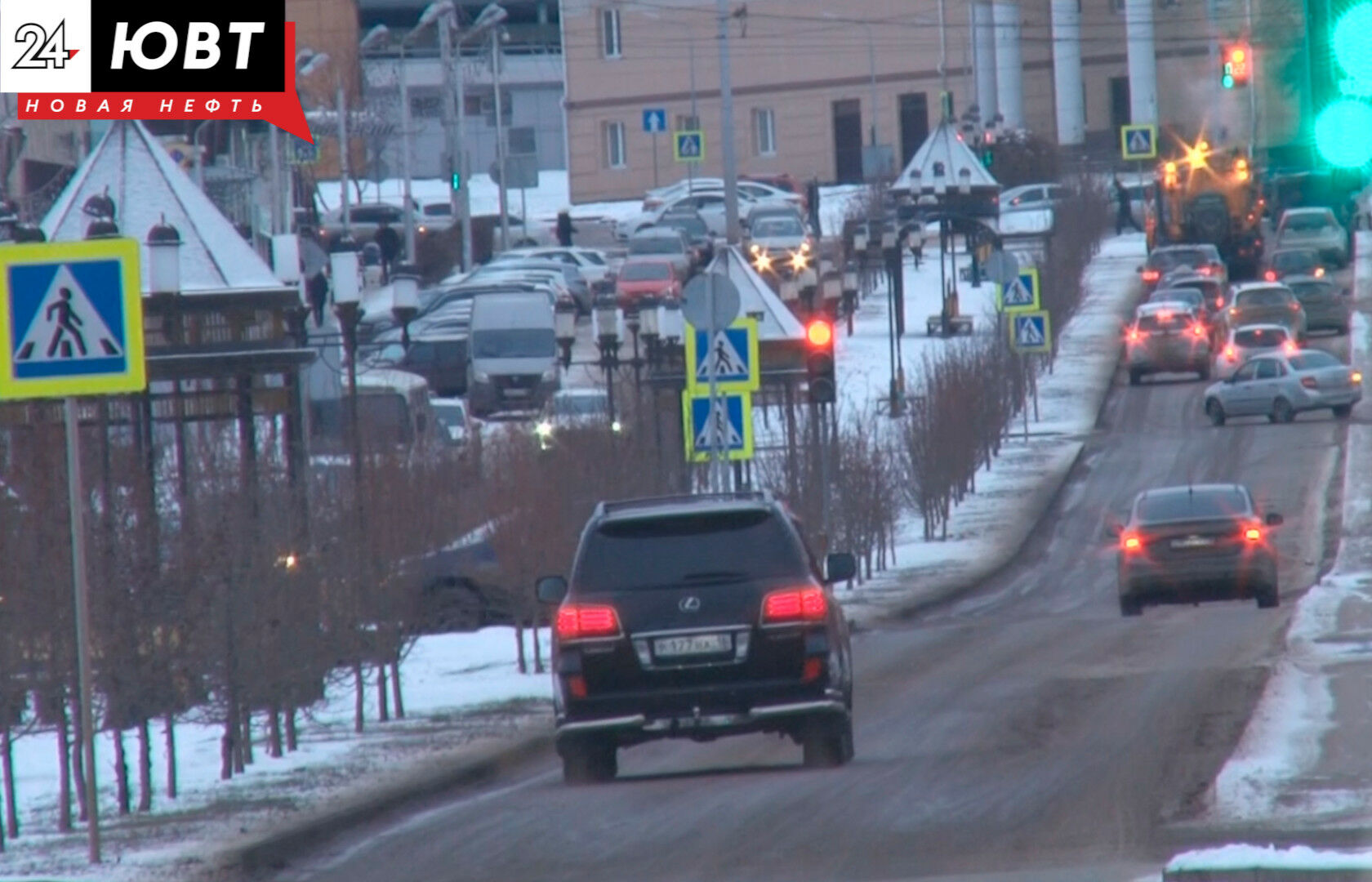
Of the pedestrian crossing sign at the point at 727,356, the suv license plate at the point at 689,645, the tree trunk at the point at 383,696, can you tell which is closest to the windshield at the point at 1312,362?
the pedestrian crossing sign at the point at 727,356

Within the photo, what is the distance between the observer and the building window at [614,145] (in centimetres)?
10475

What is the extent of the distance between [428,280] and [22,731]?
60884 mm

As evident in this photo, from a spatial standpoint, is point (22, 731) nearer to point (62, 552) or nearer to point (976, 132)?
point (62, 552)

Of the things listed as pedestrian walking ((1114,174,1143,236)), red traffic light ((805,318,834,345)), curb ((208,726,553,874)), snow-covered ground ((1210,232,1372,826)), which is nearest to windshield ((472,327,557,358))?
red traffic light ((805,318,834,345))

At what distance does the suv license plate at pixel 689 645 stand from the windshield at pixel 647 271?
48.8 metres

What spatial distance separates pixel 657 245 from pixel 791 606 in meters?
54.4

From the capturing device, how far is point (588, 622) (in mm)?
15500

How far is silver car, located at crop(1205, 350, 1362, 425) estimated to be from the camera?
51.1 meters

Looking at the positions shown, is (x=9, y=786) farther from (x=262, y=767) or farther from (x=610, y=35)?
(x=610, y=35)

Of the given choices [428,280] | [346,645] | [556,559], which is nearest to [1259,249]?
[428,280]

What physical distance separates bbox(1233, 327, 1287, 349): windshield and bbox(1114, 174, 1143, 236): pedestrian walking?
26.5 metres

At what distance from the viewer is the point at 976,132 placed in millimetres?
83688

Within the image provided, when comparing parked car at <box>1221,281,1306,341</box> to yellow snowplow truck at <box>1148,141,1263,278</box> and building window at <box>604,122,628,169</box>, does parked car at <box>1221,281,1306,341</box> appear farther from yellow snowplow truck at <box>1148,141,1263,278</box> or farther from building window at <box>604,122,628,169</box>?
building window at <box>604,122,628,169</box>

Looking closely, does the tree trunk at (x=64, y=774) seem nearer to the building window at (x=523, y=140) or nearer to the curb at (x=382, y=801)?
the curb at (x=382, y=801)
